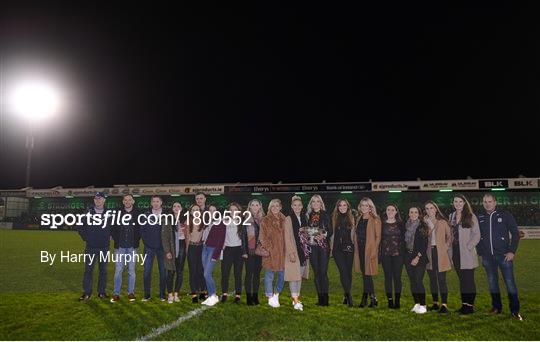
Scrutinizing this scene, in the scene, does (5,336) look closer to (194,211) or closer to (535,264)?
(194,211)

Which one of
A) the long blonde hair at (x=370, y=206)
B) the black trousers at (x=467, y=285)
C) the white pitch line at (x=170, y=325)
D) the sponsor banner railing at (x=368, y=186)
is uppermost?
the sponsor banner railing at (x=368, y=186)

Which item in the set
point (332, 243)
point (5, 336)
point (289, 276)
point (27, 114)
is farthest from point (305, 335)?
point (27, 114)

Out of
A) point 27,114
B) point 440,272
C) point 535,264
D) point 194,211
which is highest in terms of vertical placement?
point 27,114

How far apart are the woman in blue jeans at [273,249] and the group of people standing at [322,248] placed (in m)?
0.02

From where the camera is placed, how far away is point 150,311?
650 centimetres

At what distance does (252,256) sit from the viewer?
23.0 feet

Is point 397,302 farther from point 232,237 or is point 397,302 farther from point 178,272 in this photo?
point 178,272

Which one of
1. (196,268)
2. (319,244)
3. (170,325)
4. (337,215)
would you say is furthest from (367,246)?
(170,325)

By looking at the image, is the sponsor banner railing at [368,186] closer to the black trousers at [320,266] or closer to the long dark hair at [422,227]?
the black trousers at [320,266]

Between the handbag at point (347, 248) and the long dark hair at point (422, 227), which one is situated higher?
the long dark hair at point (422, 227)

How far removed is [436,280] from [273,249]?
3.01 m

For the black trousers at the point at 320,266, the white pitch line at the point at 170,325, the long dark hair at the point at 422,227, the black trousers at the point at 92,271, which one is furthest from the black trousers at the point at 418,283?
the black trousers at the point at 92,271

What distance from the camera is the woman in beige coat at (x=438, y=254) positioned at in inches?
255

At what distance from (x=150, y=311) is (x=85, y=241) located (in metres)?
2.13
